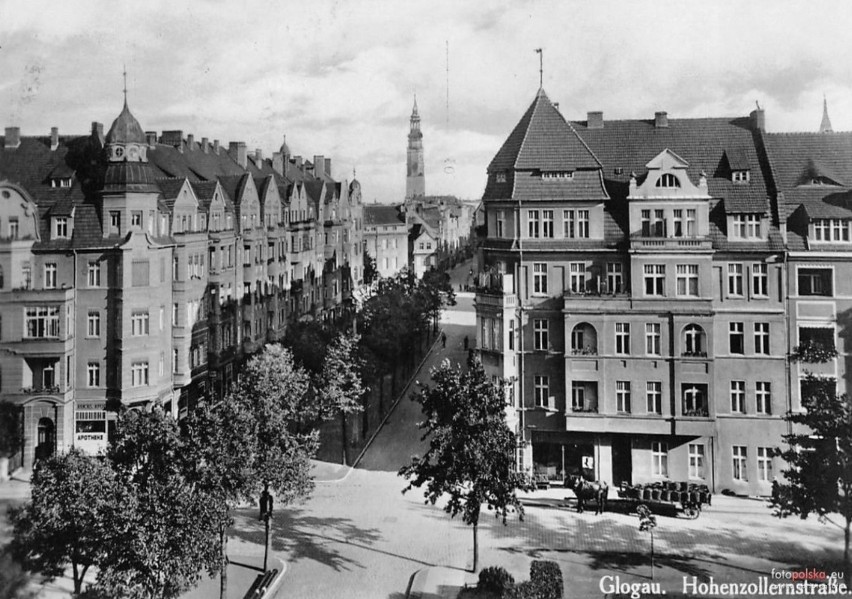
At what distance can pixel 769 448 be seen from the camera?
3762 cm

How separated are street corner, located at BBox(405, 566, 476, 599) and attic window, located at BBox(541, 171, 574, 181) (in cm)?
2030

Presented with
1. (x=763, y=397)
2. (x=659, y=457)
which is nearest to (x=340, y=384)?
(x=659, y=457)

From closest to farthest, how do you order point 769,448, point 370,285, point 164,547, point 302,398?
point 164,547 → point 769,448 → point 302,398 → point 370,285

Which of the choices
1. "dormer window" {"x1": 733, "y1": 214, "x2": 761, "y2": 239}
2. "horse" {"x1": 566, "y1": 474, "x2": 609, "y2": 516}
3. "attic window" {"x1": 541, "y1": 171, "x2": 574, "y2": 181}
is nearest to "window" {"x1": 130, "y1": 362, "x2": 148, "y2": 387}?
"horse" {"x1": 566, "y1": 474, "x2": 609, "y2": 516}

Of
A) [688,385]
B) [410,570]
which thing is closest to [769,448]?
[688,385]

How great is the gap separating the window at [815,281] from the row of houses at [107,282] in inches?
1300

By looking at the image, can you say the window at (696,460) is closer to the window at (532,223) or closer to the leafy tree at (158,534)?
the window at (532,223)

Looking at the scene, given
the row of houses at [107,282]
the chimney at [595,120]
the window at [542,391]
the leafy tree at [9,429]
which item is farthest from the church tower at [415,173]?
the leafy tree at [9,429]

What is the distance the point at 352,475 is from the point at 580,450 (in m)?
12.1

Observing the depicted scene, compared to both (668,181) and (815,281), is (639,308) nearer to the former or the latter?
(668,181)

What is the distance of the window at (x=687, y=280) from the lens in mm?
38531

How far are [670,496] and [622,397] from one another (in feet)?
17.8

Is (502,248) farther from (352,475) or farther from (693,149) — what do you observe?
(352,475)

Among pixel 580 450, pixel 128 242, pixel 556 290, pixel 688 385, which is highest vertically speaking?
pixel 128 242
